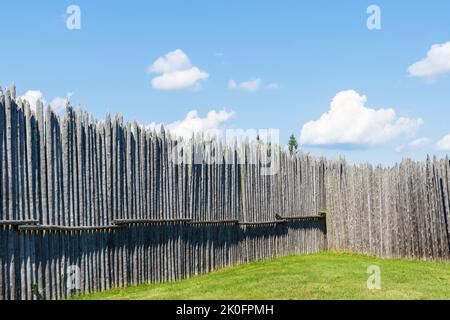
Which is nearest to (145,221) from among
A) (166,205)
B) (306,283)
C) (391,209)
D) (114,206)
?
(166,205)

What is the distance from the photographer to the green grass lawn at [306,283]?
353 inches

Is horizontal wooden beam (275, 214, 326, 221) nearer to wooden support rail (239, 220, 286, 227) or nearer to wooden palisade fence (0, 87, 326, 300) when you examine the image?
wooden support rail (239, 220, 286, 227)

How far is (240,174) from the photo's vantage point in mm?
14070

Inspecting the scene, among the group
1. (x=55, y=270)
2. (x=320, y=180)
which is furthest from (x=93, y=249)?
(x=320, y=180)

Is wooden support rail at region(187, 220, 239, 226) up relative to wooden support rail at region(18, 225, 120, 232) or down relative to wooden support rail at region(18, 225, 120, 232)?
down

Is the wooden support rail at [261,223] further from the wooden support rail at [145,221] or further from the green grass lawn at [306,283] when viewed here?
the wooden support rail at [145,221]

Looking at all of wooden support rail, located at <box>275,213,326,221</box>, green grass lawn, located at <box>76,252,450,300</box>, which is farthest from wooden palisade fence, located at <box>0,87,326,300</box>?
green grass lawn, located at <box>76,252,450,300</box>

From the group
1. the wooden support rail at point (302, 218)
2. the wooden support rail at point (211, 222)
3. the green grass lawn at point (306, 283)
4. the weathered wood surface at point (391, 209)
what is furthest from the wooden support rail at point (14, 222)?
the weathered wood surface at point (391, 209)

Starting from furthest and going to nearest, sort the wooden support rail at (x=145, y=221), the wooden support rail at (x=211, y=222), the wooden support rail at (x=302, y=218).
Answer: the wooden support rail at (x=302, y=218), the wooden support rail at (x=211, y=222), the wooden support rail at (x=145, y=221)

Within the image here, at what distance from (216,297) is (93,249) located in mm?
2651

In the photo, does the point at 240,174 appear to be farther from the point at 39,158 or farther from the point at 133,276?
the point at 39,158

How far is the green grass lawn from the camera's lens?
8961mm

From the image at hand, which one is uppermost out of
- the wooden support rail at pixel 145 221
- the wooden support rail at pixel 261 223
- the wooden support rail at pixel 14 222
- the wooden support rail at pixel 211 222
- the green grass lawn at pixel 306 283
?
the wooden support rail at pixel 14 222
